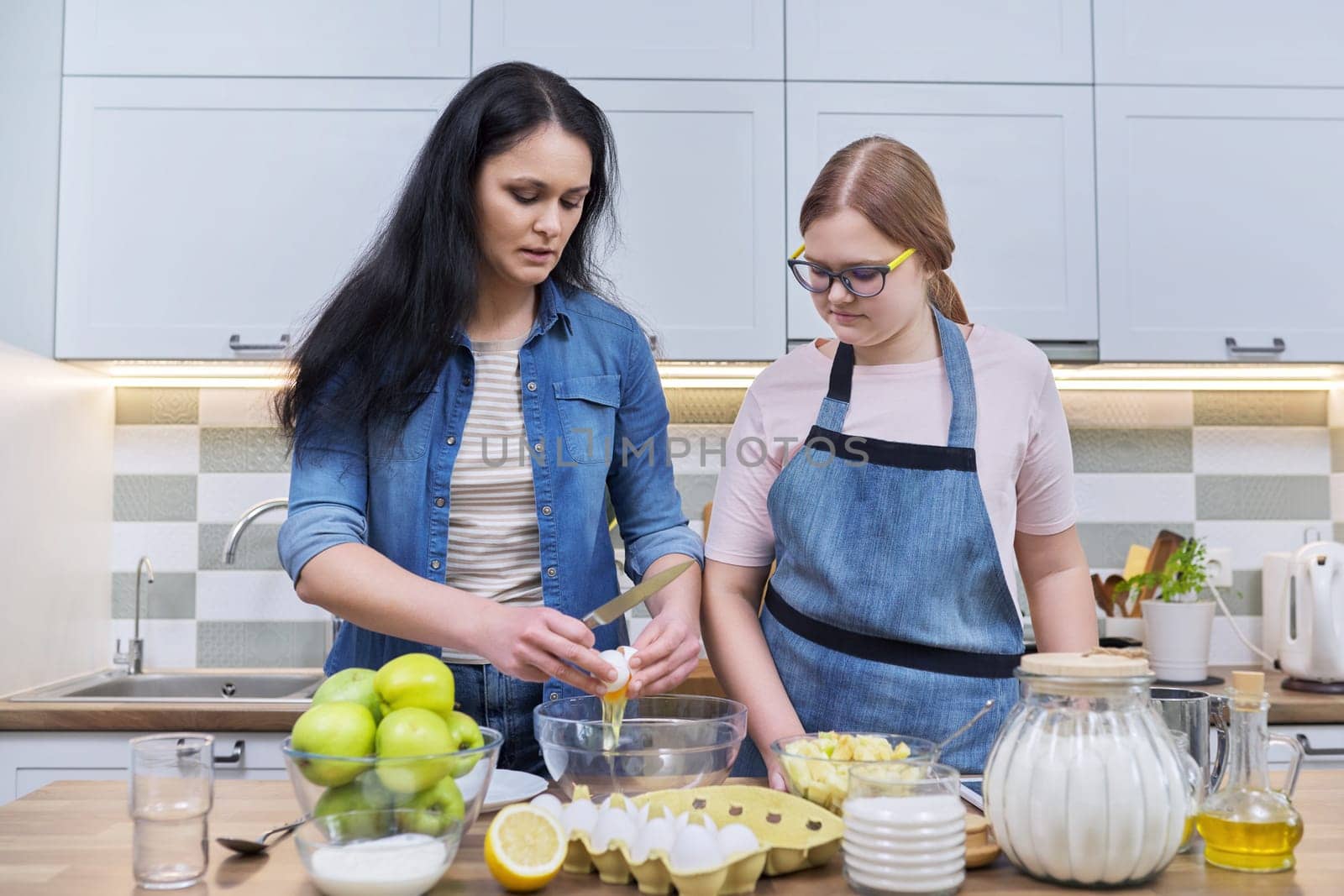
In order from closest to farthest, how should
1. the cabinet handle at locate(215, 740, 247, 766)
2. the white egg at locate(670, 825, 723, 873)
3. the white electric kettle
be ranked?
the white egg at locate(670, 825, 723, 873)
the cabinet handle at locate(215, 740, 247, 766)
the white electric kettle

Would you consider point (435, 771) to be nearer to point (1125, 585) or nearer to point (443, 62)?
point (443, 62)

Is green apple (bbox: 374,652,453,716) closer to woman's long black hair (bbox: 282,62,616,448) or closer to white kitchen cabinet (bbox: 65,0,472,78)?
woman's long black hair (bbox: 282,62,616,448)

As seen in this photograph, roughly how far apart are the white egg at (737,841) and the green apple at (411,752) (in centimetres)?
20

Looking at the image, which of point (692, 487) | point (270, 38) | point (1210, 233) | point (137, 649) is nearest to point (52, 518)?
point (137, 649)

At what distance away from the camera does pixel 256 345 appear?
231 cm

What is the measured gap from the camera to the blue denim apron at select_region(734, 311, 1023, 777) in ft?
4.33

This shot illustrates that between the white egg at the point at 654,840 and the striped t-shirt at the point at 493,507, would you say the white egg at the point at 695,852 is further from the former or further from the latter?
the striped t-shirt at the point at 493,507

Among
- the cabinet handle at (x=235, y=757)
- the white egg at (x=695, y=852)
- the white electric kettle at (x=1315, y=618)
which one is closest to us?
the white egg at (x=695, y=852)

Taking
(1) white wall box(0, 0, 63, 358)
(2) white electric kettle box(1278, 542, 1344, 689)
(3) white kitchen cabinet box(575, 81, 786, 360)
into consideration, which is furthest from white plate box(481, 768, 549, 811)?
(2) white electric kettle box(1278, 542, 1344, 689)

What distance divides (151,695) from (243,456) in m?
0.55

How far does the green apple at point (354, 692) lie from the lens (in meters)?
0.86

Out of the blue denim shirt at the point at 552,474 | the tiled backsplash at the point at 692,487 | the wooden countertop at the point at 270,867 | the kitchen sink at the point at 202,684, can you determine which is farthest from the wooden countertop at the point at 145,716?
the wooden countertop at the point at 270,867

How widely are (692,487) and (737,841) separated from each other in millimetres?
1900

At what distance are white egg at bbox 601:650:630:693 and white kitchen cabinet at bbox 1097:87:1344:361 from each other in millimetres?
1649
